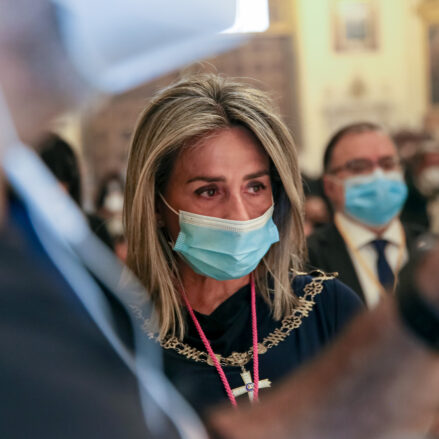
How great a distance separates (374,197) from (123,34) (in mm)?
2501

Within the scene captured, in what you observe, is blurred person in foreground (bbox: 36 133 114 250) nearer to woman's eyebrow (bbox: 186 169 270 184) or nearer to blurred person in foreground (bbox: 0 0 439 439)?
woman's eyebrow (bbox: 186 169 270 184)

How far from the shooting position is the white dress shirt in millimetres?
2691

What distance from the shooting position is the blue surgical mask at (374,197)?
9.89 ft

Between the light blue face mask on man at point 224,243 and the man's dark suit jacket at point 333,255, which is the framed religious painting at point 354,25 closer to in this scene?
the man's dark suit jacket at point 333,255

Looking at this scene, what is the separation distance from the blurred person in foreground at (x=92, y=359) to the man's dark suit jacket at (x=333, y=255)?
1869mm

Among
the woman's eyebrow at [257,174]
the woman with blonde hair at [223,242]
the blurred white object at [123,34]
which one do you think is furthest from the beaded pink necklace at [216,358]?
the blurred white object at [123,34]

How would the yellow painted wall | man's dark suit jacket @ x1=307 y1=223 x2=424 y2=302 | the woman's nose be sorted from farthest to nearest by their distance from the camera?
the yellow painted wall
man's dark suit jacket @ x1=307 y1=223 x2=424 y2=302
the woman's nose

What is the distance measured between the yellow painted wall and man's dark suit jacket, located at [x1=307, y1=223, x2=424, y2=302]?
10.2m

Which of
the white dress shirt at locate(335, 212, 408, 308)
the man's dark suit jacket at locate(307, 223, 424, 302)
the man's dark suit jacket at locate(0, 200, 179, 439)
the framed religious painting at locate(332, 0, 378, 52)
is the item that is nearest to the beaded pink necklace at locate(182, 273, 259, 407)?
the man's dark suit jacket at locate(307, 223, 424, 302)

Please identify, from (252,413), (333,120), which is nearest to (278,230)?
(252,413)

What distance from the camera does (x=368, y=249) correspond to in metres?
2.84

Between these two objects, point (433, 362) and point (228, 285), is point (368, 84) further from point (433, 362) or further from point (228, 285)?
point (433, 362)

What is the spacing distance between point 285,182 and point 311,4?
1208 cm

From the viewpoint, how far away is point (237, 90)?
2043mm
